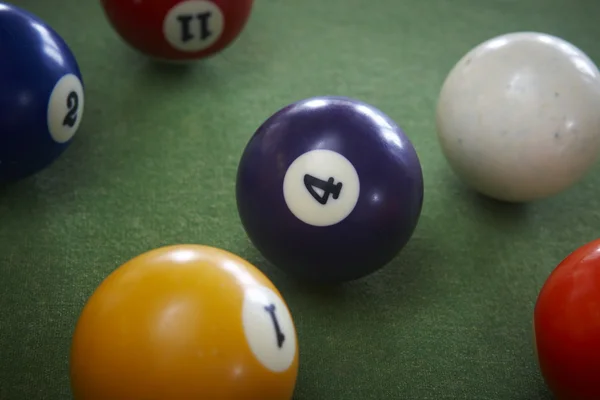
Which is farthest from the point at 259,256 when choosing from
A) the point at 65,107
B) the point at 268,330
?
the point at 65,107

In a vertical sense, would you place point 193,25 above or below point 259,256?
above

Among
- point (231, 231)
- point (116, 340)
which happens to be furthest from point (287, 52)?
point (116, 340)

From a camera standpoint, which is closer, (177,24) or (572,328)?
(572,328)

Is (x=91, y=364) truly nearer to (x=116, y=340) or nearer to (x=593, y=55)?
(x=116, y=340)

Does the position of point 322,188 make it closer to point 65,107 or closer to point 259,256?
point 259,256

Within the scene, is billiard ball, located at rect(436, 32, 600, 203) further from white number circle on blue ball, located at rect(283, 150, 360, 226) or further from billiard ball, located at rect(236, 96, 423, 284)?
white number circle on blue ball, located at rect(283, 150, 360, 226)
